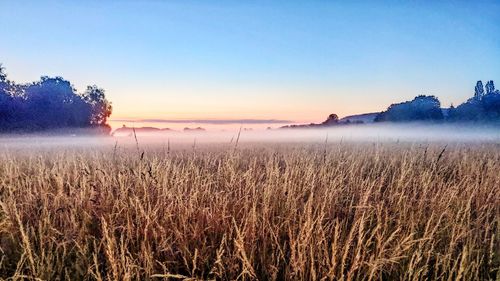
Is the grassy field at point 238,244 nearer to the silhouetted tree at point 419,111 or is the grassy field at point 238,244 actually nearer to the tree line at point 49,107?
the tree line at point 49,107

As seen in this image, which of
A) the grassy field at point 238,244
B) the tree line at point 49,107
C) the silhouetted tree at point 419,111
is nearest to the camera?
the grassy field at point 238,244

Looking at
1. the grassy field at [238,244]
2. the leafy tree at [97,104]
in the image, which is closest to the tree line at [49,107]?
the leafy tree at [97,104]

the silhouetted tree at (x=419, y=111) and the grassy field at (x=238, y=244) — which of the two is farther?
the silhouetted tree at (x=419, y=111)

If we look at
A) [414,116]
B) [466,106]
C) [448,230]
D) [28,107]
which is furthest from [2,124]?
[466,106]

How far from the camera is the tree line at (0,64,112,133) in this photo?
40.9 meters

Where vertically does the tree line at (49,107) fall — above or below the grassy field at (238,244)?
above

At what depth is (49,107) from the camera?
44.7m

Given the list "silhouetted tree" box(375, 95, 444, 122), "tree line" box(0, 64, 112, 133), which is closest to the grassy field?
"tree line" box(0, 64, 112, 133)

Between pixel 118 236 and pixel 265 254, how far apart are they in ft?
5.11

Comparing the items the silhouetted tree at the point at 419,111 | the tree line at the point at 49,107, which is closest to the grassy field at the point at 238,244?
the tree line at the point at 49,107

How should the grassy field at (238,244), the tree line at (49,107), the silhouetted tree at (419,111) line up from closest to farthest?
1. the grassy field at (238,244)
2. the tree line at (49,107)
3. the silhouetted tree at (419,111)

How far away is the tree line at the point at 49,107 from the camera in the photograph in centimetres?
4091

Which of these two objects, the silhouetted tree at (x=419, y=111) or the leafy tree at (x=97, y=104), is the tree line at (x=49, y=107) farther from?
the silhouetted tree at (x=419, y=111)

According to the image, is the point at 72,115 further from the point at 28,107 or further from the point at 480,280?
the point at 480,280
